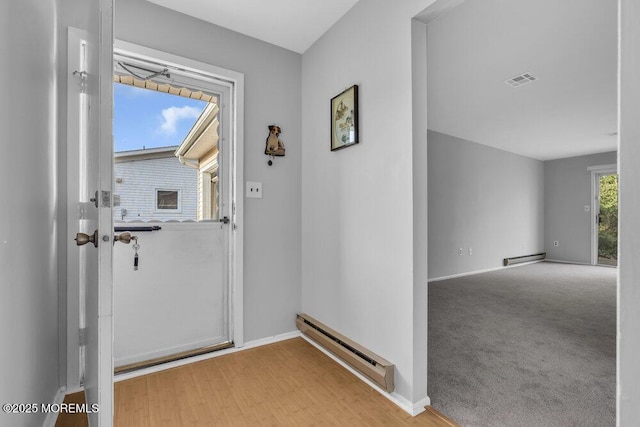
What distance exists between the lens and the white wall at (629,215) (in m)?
0.47

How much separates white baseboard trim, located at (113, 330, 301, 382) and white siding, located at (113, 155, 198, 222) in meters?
1.00

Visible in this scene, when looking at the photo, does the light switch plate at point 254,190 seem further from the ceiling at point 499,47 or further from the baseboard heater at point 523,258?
the baseboard heater at point 523,258

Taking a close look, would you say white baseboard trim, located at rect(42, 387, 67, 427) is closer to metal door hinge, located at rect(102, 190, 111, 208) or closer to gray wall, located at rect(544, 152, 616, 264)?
metal door hinge, located at rect(102, 190, 111, 208)

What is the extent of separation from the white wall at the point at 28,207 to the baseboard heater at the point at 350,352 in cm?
155

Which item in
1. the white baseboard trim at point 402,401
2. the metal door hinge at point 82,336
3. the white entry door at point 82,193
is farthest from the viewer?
the metal door hinge at point 82,336

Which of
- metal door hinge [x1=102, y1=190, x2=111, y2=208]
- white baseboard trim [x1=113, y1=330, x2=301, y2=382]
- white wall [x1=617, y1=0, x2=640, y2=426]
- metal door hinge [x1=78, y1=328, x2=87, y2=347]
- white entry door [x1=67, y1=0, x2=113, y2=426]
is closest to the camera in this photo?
white wall [x1=617, y1=0, x2=640, y2=426]

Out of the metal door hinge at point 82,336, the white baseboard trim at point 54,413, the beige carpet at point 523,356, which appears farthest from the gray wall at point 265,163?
the beige carpet at point 523,356

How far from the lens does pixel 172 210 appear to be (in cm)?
217

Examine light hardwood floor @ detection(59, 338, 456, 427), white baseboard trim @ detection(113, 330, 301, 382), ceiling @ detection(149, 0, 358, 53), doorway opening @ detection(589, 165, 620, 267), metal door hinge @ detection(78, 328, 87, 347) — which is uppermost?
ceiling @ detection(149, 0, 358, 53)

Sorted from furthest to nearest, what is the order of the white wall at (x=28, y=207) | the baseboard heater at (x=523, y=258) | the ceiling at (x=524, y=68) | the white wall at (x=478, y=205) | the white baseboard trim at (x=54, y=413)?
the baseboard heater at (x=523, y=258), the white wall at (x=478, y=205), the ceiling at (x=524, y=68), the white baseboard trim at (x=54, y=413), the white wall at (x=28, y=207)

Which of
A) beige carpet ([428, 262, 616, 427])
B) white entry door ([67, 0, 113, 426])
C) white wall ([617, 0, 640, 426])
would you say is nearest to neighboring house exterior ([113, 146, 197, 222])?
white entry door ([67, 0, 113, 426])

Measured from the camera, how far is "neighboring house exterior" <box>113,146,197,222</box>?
2.01 metres

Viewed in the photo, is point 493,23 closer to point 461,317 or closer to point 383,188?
point 383,188

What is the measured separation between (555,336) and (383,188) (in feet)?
7.18
